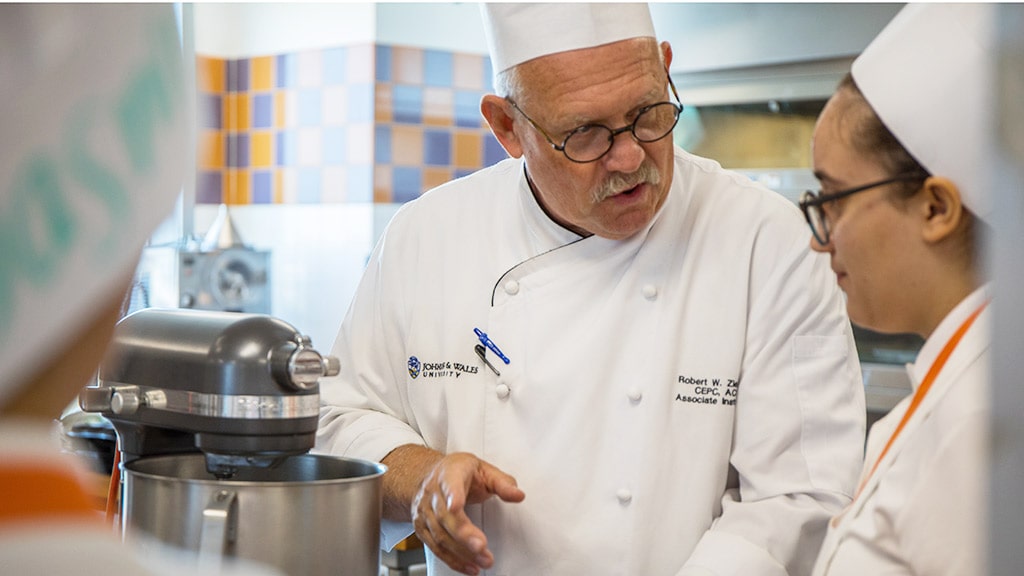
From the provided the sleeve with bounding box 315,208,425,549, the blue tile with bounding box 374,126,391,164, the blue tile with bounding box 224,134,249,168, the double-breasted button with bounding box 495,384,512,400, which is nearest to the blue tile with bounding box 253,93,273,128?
the blue tile with bounding box 224,134,249,168

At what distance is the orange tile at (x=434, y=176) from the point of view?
14.3 ft

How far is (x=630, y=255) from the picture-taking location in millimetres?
1876

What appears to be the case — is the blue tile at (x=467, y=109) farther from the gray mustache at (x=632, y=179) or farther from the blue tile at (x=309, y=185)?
the gray mustache at (x=632, y=179)

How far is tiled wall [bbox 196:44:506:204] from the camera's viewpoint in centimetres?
426

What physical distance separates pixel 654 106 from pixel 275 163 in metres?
3.12

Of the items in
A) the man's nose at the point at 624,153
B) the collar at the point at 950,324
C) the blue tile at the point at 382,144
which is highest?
the blue tile at the point at 382,144

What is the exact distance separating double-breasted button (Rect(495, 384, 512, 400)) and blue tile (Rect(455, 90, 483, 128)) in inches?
105

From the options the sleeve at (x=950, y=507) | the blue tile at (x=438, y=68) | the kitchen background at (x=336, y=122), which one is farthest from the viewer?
the blue tile at (x=438, y=68)

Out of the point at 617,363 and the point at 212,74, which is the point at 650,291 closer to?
the point at 617,363

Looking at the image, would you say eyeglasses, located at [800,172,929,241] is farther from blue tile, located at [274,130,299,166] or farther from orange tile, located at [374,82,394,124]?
blue tile, located at [274,130,299,166]

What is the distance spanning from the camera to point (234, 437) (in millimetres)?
1321

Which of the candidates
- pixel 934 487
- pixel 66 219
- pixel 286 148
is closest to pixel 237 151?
pixel 286 148

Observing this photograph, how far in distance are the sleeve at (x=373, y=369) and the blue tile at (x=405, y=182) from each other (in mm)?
2228

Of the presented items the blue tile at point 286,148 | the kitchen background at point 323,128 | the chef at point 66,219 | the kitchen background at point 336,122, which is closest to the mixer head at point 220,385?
the chef at point 66,219
